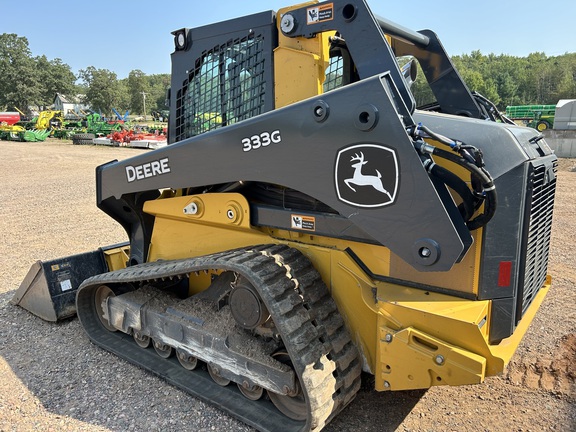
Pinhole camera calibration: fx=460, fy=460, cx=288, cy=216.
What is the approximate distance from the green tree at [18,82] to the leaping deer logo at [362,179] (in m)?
Answer: 74.9

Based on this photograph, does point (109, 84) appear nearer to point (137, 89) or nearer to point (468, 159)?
point (137, 89)

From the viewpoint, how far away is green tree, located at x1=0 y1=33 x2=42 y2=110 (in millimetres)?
65125

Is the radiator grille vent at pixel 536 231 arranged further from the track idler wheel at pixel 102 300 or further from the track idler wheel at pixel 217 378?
the track idler wheel at pixel 102 300

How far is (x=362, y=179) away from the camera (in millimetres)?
2359

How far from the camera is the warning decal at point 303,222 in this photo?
293 cm

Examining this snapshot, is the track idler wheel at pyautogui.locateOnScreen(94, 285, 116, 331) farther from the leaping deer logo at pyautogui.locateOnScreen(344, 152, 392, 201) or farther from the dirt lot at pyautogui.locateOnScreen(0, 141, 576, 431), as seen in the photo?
the leaping deer logo at pyautogui.locateOnScreen(344, 152, 392, 201)

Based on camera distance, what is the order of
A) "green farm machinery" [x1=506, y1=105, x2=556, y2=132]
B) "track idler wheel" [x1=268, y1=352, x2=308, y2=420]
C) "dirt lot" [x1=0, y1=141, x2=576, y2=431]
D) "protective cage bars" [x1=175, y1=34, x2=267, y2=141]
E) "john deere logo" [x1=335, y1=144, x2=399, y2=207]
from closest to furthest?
1. "john deere logo" [x1=335, y1=144, x2=399, y2=207]
2. "track idler wheel" [x1=268, y1=352, x2=308, y2=420]
3. "dirt lot" [x1=0, y1=141, x2=576, y2=431]
4. "protective cage bars" [x1=175, y1=34, x2=267, y2=141]
5. "green farm machinery" [x1=506, y1=105, x2=556, y2=132]

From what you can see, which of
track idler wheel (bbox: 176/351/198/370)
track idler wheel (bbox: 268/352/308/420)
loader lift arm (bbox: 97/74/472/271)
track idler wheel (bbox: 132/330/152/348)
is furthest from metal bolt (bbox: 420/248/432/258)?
track idler wheel (bbox: 132/330/152/348)

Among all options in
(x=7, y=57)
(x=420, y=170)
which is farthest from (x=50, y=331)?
(x=7, y=57)

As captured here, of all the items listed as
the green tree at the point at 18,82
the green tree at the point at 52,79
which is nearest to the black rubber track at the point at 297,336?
the green tree at the point at 18,82

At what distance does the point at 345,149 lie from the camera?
2379mm

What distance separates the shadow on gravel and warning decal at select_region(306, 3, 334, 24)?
8.30 ft

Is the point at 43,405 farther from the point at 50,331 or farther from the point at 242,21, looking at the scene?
the point at 242,21

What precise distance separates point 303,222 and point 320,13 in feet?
4.23
